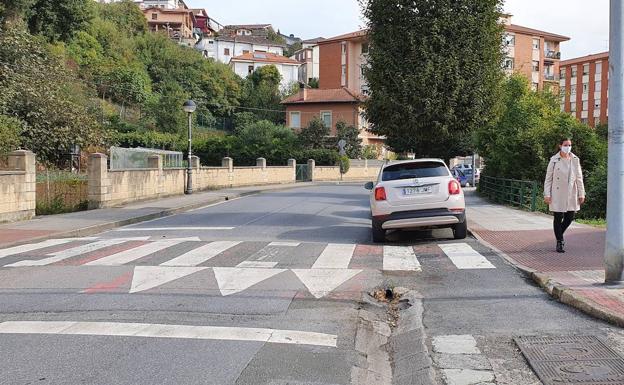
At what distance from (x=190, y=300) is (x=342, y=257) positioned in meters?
3.77

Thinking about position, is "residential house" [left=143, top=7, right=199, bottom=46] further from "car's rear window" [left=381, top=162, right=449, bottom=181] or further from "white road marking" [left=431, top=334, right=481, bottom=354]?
"white road marking" [left=431, top=334, right=481, bottom=354]

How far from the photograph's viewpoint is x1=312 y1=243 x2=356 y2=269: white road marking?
955 cm

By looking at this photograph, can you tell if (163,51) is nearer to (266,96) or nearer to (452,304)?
(266,96)

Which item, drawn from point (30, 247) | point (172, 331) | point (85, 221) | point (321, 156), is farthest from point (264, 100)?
point (172, 331)

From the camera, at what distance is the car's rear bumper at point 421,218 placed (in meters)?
11.5

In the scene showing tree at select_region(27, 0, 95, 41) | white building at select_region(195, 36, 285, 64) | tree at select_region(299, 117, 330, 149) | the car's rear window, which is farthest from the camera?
white building at select_region(195, 36, 285, 64)

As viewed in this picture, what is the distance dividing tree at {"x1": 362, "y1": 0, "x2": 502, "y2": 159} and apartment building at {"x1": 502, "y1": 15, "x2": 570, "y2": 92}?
61.2 m

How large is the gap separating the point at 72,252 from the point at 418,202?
259 inches

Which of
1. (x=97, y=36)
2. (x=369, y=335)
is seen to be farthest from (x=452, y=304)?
(x=97, y=36)

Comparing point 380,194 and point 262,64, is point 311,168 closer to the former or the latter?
point 380,194

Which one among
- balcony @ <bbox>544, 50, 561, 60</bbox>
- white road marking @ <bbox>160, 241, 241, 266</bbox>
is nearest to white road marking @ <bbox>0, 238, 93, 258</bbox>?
white road marking @ <bbox>160, 241, 241, 266</bbox>

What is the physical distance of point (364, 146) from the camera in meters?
65.1

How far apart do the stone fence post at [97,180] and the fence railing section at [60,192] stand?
0.38 meters

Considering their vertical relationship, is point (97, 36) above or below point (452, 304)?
above
